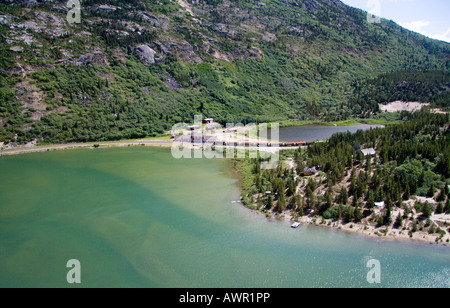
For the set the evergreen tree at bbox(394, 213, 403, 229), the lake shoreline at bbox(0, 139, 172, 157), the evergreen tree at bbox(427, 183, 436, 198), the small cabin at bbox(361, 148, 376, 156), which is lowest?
the evergreen tree at bbox(394, 213, 403, 229)

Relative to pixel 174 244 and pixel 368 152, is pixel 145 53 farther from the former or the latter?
pixel 174 244

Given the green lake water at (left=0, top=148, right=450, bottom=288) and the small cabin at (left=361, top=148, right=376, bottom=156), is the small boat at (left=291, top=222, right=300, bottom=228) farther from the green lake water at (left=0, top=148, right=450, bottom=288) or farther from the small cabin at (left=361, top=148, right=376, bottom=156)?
the small cabin at (left=361, top=148, right=376, bottom=156)

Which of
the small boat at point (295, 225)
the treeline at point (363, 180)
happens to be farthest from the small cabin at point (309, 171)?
the small boat at point (295, 225)

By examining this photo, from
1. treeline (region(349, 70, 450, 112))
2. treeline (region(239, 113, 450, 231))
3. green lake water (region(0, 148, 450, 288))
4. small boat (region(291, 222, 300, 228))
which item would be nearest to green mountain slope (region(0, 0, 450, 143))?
treeline (region(349, 70, 450, 112))

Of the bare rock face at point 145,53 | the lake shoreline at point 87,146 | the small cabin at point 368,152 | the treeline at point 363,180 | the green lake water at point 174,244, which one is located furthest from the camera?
the bare rock face at point 145,53

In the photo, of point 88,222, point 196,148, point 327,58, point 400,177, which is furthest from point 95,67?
point 327,58

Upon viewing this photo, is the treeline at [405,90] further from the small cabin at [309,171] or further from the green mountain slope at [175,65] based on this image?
the small cabin at [309,171]

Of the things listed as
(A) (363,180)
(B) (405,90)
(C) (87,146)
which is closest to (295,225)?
(A) (363,180)
